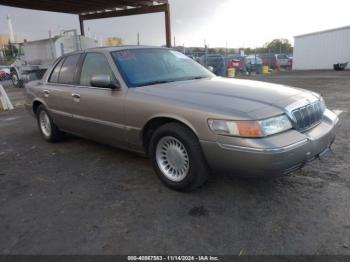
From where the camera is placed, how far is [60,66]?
5.16 m

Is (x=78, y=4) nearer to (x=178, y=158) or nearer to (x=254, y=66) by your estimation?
(x=178, y=158)

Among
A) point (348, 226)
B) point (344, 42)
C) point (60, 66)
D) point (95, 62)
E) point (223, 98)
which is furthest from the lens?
point (344, 42)

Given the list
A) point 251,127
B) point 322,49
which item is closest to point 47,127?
point 251,127

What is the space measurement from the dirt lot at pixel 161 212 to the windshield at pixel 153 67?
1217mm

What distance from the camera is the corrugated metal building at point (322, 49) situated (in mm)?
27219

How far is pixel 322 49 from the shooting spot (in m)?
29.1

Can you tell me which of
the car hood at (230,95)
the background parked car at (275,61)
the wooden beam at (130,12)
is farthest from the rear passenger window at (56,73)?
the background parked car at (275,61)

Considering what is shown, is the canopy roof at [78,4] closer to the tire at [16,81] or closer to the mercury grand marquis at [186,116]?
the mercury grand marquis at [186,116]

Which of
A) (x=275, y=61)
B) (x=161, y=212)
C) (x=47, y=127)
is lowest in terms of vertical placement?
(x=161, y=212)

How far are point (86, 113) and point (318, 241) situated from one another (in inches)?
127

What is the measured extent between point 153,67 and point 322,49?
29.6 m


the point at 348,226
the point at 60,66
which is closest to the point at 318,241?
the point at 348,226

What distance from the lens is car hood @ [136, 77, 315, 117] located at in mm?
2900

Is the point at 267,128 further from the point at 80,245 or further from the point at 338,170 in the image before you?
the point at 80,245
